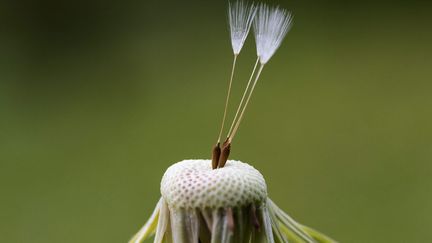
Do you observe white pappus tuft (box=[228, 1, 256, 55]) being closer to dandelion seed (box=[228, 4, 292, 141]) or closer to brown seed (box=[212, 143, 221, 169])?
dandelion seed (box=[228, 4, 292, 141])

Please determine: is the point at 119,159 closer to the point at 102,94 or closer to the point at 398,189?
the point at 102,94

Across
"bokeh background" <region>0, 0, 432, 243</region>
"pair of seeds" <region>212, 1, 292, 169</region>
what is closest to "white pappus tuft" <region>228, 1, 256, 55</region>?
"pair of seeds" <region>212, 1, 292, 169</region>

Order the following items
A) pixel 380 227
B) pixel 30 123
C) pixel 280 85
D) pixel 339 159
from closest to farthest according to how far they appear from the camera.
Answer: pixel 380 227 < pixel 339 159 < pixel 280 85 < pixel 30 123

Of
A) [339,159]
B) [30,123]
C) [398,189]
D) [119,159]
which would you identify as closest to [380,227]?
[398,189]

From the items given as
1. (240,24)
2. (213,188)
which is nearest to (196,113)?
(240,24)

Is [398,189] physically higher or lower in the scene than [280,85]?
lower

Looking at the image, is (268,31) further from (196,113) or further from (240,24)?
(196,113)

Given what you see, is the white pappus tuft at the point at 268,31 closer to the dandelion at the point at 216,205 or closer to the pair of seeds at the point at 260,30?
the pair of seeds at the point at 260,30
